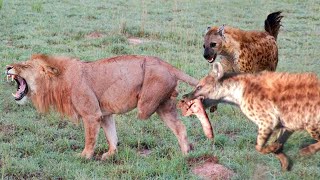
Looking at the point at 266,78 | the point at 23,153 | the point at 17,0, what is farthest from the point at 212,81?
the point at 17,0

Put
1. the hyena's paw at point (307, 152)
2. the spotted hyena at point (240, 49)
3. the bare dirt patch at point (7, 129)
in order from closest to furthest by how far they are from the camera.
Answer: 1. the hyena's paw at point (307, 152)
2. the bare dirt patch at point (7, 129)
3. the spotted hyena at point (240, 49)

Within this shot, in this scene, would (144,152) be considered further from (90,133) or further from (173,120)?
(90,133)

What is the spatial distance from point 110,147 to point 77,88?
0.67 m

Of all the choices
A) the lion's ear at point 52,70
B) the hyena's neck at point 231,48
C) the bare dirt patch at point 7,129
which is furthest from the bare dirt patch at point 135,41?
the lion's ear at point 52,70

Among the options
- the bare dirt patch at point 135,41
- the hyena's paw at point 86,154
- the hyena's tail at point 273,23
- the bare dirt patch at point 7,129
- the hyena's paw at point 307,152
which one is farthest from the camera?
the bare dirt patch at point 135,41

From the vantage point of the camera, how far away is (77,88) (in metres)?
6.17

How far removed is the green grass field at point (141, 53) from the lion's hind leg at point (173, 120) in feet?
0.46

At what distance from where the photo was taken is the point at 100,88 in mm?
6242

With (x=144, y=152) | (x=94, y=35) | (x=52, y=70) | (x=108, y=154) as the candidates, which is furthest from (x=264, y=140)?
(x=94, y=35)

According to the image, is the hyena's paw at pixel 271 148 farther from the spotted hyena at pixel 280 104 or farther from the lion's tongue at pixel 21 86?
the lion's tongue at pixel 21 86

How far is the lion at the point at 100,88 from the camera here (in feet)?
20.0

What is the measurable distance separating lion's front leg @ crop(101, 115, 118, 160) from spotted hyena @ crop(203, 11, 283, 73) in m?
2.29

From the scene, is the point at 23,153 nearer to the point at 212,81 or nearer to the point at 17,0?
the point at 212,81

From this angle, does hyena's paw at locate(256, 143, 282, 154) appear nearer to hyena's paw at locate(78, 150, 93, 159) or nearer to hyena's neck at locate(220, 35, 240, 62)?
hyena's paw at locate(78, 150, 93, 159)
